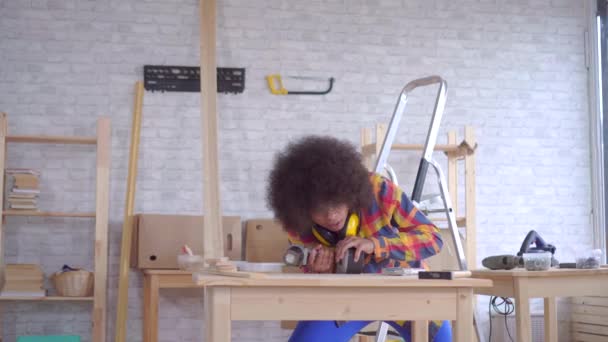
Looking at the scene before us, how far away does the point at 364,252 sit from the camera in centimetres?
257

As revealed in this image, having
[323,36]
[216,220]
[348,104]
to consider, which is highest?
[323,36]

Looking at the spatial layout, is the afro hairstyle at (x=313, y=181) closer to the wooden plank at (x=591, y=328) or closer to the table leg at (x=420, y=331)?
the table leg at (x=420, y=331)

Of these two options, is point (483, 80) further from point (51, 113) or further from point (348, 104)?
point (51, 113)

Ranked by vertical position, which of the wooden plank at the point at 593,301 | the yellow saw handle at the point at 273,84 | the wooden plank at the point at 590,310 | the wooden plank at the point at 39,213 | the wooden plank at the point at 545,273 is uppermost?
the yellow saw handle at the point at 273,84

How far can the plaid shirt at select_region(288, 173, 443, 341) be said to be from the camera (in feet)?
8.63

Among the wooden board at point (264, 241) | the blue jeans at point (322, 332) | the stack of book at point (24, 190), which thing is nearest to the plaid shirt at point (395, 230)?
the blue jeans at point (322, 332)

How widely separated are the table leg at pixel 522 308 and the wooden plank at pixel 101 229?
2606 millimetres

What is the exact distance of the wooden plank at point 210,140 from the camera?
2645 mm

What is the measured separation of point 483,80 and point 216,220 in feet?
11.6

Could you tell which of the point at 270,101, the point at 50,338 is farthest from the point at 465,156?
the point at 50,338

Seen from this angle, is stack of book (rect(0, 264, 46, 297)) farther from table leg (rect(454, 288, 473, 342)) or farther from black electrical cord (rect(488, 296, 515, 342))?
table leg (rect(454, 288, 473, 342))

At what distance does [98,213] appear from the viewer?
4.93 metres

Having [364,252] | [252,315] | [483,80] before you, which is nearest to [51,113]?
[483,80]

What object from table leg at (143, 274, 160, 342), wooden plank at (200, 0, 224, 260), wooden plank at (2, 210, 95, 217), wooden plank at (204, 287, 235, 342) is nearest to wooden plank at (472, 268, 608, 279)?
wooden plank at (200, 0, 224, 260)
